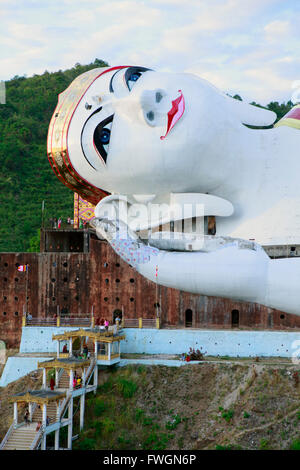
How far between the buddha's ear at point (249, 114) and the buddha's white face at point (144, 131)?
26.3 inches

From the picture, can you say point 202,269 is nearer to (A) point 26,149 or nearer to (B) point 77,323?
(B) point 77,323

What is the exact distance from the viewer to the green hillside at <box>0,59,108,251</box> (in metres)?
37.1

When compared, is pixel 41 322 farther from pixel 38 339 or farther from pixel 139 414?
pixel 139 414

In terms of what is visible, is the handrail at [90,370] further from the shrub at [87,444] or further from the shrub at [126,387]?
the shrub at [87,444]

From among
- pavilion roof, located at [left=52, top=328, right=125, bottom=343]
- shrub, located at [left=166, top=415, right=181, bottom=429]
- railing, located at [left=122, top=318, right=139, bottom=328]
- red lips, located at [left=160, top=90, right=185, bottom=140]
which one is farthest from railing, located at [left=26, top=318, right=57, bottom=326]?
red lips, located at [left=160, top=90, right=185, bottom=140]

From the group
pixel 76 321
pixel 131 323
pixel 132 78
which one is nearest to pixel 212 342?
pixel 131 323

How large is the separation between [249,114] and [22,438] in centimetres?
1183

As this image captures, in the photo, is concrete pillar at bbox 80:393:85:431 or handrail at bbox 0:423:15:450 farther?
concrete pillar at bbox 80:393:85:431

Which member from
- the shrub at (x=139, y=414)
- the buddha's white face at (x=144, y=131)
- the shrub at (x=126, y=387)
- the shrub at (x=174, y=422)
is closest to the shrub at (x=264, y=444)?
the shrub at (x=174, y=422)

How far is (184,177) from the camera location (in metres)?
22.2

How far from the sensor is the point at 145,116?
21.7 meters

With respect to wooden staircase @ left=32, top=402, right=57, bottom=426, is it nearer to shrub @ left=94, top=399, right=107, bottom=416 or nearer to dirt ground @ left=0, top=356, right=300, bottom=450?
dirt ground @ left=0, top=356, right=300, bottom=450

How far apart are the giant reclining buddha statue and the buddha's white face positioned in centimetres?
3

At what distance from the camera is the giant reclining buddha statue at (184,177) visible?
20922mm
